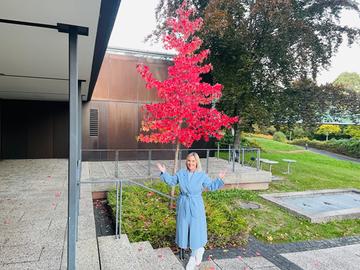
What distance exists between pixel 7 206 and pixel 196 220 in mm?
3596

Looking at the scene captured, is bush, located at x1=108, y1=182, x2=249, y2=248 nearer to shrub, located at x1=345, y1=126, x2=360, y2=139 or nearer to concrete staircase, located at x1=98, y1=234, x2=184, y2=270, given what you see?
concrete staircase, located at x1=98, y1=234, x2=184, y2=270

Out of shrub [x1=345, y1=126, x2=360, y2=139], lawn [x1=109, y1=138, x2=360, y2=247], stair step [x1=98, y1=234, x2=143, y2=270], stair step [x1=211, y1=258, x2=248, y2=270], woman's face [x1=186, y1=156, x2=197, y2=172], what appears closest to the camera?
stair step [x1=98, y1=234, x2=143, y2=270]

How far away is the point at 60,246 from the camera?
3318 millimetres

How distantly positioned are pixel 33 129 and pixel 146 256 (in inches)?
340

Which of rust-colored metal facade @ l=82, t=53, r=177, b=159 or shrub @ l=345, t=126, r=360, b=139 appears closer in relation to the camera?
rust-colored metal facade @ l=82, t=53, r=177, b=159

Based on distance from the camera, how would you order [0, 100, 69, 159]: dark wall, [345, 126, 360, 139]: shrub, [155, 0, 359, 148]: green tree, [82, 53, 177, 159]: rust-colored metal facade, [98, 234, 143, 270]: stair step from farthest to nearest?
[345, 126, 360, 139]: shrub
[82, 53, 177, 159]: rust-colored metal facade
[0, 100, 69, 159]: dark wall
[155, 0, 359, 148]: green tree
[98, 234, 143, 270]: stair step

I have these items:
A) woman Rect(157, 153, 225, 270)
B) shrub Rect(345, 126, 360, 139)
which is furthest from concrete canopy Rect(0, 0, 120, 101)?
shrub Rect(345, 126, 360, 139)

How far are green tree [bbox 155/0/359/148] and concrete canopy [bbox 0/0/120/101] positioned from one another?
5.07 metres

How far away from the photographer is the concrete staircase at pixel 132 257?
3020 millimetres

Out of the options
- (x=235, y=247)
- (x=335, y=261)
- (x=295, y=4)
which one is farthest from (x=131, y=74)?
(x=335, y=261)

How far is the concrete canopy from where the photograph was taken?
7.11 ft

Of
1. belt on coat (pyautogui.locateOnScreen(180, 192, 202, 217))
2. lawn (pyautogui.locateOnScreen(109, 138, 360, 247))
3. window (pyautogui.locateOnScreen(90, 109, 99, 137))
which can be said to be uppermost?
window (pyautogui.locateOnScreen(90, 109, 99, 137))

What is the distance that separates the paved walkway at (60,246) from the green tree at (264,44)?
17.4 feet

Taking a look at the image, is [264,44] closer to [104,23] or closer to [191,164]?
[191,164]
